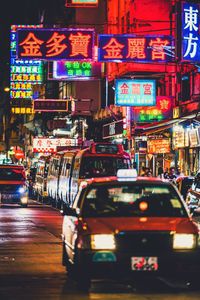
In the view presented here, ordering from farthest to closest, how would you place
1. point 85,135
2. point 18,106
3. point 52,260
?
point 18,106, point 85,135, point 52,260

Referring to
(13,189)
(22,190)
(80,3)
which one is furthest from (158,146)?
(80,3)

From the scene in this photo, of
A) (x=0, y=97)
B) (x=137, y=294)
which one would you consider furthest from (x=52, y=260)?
(x=0, y=97)

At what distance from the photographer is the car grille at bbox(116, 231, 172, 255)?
1146 cm

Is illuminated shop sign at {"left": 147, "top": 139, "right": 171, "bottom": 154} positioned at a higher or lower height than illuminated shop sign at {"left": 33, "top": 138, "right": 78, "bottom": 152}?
higher

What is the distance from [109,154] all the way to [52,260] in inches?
633

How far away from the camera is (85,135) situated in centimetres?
6425

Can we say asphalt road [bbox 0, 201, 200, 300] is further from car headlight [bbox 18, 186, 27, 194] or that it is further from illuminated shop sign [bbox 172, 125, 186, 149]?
illuminated shop sign [bbox 172, 125, 186, 149]

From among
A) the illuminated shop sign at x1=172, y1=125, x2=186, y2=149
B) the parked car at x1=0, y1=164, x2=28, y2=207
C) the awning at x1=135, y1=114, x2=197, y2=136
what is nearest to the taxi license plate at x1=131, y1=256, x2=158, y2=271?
the awning at x1=135, y1=114, x2=197, y2=136

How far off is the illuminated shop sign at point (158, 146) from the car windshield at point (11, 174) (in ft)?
26.1

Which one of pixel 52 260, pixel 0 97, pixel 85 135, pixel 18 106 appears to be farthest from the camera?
pixel 0 97

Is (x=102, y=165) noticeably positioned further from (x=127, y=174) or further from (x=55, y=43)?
(x=127, y=174)

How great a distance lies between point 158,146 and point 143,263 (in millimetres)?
32386

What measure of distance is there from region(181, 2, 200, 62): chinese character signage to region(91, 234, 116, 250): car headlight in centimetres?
1971

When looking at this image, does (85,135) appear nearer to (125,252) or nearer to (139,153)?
(139,153)
